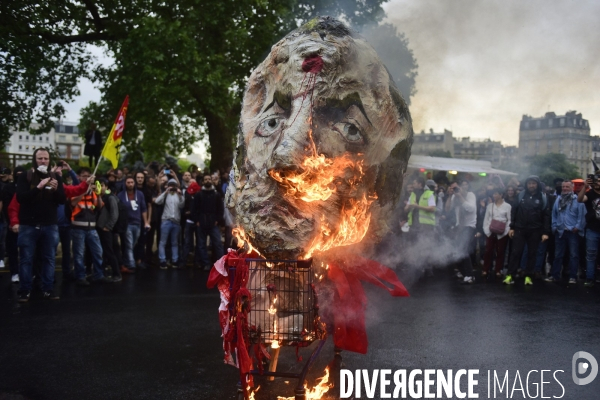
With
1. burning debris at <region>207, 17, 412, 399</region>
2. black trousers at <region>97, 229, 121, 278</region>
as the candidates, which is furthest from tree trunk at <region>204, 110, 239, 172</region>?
burning debris at <region>207, 17, 412, 399</region>

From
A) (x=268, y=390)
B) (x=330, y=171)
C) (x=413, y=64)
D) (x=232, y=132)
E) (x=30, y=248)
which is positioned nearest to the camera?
(x=330, y=171)

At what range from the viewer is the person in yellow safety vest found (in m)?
10.5

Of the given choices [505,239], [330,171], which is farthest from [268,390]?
[505,239]

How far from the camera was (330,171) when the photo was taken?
461cm

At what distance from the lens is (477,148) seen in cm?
975

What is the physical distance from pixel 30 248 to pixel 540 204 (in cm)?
886

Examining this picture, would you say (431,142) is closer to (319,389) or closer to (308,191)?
(308,191)

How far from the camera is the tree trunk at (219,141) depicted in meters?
16.3

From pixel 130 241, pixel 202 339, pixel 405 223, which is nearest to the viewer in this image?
pixel 202 339

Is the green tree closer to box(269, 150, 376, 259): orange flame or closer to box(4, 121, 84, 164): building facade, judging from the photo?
box(269, 150, 376, 259): orange flame

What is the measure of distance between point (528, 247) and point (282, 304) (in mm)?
7787

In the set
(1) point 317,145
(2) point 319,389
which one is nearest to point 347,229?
(1) point 317,145

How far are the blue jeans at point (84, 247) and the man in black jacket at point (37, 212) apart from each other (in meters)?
1.16

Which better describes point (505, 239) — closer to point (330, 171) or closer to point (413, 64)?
point (413, 64)
